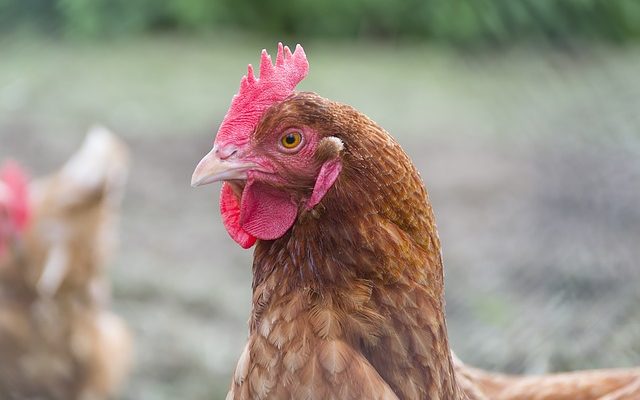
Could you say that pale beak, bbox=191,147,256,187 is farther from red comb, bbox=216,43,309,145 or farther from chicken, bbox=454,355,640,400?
chicken, bbox=454,355,640,400

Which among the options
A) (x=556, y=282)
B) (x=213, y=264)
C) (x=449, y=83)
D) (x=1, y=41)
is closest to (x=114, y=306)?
(x=213, y=264)

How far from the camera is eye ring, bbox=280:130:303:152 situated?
1.97 metres

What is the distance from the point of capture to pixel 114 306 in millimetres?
5430

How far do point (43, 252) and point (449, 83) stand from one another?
196 inches

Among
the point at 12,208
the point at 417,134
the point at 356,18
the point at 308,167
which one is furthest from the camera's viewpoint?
the point at 356,18

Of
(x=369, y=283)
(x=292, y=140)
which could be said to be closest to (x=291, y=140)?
(x=292, y=140)

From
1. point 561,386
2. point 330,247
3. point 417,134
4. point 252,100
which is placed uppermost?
point 417,134

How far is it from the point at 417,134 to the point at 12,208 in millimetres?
3859

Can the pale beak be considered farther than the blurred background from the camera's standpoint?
No

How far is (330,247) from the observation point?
198 centimetres

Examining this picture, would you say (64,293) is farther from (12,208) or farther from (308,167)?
(308,167)

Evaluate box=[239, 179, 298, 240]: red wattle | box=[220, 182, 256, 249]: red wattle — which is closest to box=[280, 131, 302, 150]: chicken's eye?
box=[239, 179, 298, 240]: red wattle

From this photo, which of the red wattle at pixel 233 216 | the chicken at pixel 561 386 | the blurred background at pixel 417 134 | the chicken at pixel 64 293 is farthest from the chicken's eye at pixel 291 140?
the chicken at pixel 64 293

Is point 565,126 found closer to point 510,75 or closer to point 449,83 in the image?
point 510,75
